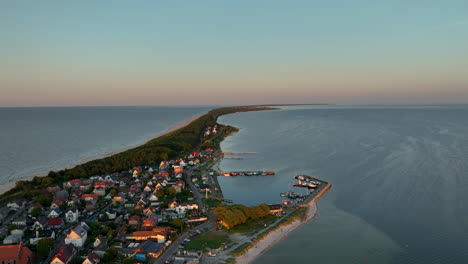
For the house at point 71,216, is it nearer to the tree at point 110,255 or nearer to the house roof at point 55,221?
the house roof at point 55,221

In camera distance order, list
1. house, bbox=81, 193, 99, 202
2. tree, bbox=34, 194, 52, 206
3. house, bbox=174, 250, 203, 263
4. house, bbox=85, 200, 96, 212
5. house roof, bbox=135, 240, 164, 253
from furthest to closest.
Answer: house, bbox=81, 193, 99, 202 → tree, bbox=34, 194, 52, 206 → house, bbox=85, 200, 96, 212 → house roof, bbox=135, 240, 164, 253 → house, bbox=174, 250, 203, 263

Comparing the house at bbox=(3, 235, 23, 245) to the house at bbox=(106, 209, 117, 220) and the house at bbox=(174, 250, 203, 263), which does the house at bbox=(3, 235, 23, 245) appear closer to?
the house at bbox=(106, 209, 117, 220)

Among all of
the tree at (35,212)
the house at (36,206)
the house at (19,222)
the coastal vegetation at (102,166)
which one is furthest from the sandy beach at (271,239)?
the coastal vegetation at (102,166)

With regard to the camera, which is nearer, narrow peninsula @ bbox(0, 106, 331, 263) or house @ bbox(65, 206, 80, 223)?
narrow peninsula @ bbox(0, 106, 331, 263)

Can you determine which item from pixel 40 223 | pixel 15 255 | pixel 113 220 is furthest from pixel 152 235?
pixel 40 223

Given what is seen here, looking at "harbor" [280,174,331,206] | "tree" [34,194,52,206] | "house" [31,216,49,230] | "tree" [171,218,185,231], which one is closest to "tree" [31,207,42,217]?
"house" [31,216,49,230]
